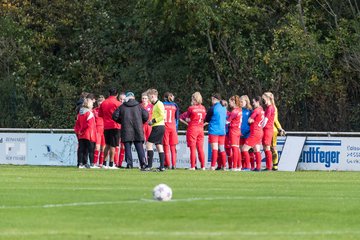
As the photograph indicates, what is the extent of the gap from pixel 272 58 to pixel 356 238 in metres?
32.7

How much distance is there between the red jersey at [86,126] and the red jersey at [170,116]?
2.08m

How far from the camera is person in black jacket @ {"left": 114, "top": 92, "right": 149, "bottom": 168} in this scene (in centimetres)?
3091

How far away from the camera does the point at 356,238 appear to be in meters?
13.8

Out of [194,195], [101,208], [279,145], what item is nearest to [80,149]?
[279,145]

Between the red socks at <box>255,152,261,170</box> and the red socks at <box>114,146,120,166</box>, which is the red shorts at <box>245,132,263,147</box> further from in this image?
the red socks at <box>114,146,120,166</box>

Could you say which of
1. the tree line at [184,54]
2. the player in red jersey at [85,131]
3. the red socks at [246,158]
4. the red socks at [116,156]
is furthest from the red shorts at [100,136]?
the tree line at [184,54]

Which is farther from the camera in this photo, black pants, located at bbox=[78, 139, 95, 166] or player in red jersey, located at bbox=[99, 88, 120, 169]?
player in red jersey, located at bbox=[99, 88, 120, 169]

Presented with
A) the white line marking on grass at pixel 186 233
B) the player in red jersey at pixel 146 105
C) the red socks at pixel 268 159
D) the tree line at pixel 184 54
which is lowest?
the white line marking on grass at pixel 186 233

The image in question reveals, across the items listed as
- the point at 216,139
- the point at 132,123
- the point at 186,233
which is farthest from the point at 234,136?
the point at 186,233

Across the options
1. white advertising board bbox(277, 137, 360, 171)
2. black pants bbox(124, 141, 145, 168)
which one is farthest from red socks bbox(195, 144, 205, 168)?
white advertising board bbox(277, 137, 360, 171)

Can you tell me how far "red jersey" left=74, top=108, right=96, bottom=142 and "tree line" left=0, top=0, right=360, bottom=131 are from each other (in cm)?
992

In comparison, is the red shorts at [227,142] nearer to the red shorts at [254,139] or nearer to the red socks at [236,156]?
the red socks at [236,156]

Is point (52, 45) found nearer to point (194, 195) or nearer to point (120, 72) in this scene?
point (120, 72)

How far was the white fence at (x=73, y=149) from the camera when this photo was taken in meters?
36.8
